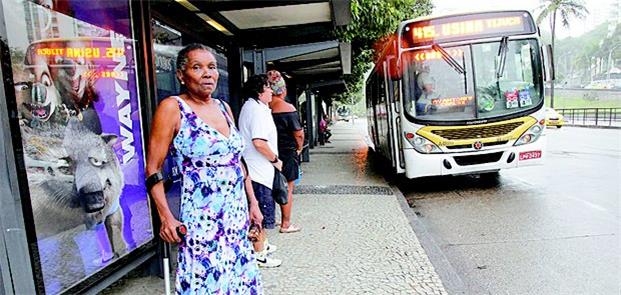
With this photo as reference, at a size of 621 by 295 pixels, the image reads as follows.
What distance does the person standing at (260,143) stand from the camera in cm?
411

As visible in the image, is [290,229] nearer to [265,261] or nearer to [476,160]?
[265,261]

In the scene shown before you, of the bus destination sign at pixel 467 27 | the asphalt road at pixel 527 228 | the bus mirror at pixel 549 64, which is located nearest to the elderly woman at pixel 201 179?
the asphalt road at pixel 527 228

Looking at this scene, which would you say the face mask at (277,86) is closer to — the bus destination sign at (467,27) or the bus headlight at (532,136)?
the bus destination sign at (467,27)

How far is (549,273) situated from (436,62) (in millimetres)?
4353

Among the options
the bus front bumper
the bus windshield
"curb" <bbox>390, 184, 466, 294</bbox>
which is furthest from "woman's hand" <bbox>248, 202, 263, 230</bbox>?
the bus windshield

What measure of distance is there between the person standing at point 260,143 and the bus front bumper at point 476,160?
12.7ft

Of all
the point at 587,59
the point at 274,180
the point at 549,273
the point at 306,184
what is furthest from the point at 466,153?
the point at 587,59

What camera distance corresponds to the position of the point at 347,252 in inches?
182

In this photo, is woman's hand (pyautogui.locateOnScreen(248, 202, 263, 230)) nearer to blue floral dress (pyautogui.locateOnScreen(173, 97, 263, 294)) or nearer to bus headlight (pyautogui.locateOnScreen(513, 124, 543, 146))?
blue floral dress (pyautogui.locateOnScreen(173, 97, 263, 294))

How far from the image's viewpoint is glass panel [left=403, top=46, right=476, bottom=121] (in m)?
7.62

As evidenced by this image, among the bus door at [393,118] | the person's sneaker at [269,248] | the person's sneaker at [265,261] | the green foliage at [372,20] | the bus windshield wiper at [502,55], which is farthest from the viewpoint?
the green foliage at [372,20]

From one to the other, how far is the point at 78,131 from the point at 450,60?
6060 mm

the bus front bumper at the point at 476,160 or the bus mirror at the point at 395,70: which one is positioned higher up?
the bus mirror at the point at 395,70

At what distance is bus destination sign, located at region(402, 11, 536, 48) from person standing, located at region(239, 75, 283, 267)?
4.17m
